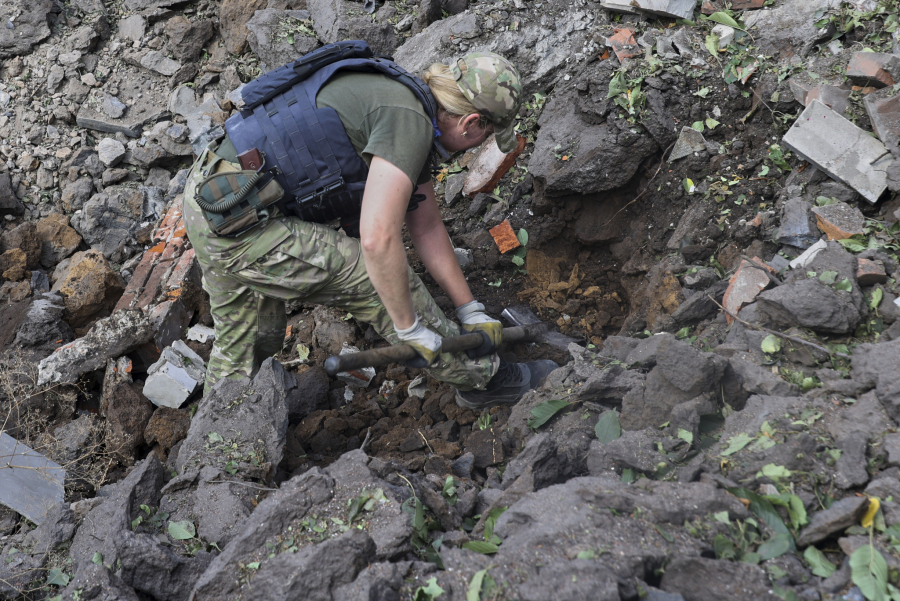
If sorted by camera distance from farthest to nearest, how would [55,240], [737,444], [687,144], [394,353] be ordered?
[55,240], [687,144], [394,353], [737,444]

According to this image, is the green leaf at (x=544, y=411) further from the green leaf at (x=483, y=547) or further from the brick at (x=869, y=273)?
the brick at (x=869, y=273)

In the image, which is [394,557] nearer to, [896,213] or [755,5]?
[896,213]

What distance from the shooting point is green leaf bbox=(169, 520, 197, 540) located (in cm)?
229

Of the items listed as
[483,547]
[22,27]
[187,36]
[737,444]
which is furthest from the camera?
[22,27]

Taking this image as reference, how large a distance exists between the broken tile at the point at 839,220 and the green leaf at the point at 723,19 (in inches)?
59.4

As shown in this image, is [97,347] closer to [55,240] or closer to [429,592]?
[55,240]

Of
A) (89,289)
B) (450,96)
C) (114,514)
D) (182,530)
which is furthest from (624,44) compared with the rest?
(89,289)

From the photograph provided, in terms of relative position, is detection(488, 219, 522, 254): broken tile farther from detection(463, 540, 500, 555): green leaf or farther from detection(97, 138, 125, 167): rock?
detection(97, 138, 125, 167): rock

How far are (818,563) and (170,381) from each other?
318cm

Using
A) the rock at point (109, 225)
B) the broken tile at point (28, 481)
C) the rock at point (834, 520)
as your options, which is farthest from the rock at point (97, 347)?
the rock at point (834, 520)

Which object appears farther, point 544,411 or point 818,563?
point 544,411

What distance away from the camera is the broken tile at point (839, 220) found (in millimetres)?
2740

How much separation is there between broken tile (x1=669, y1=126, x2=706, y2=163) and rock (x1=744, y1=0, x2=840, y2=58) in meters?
0.69

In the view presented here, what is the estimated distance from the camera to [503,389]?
312 centimetres
